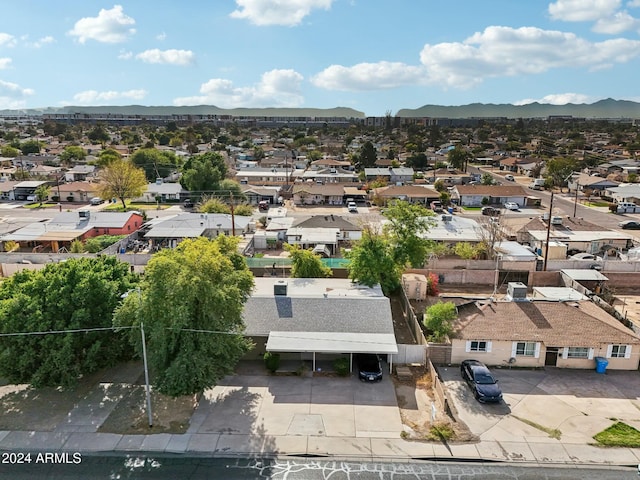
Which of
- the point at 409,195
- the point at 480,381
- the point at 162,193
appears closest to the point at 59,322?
the point at 480,381

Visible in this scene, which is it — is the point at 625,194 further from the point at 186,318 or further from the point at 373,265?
the point at 186,318

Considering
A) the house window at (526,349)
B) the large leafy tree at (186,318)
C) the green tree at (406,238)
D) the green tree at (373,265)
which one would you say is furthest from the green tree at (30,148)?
the house window at (526,349)

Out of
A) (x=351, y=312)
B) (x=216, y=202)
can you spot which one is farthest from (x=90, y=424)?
(x=216, y=202)

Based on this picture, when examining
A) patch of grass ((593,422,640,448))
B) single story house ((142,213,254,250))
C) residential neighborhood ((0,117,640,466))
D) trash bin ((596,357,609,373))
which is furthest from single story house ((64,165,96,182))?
patch of grass ((593,422,640,448))

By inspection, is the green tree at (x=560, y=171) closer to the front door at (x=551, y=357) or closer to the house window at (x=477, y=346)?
the front door at (x=551, y=357)

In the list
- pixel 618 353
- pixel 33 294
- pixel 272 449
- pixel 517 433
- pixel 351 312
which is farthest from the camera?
pixel 351 312

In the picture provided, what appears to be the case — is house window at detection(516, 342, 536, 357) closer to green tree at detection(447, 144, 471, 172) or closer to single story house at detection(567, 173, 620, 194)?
single story house at detection(567, 173, 620, 194)

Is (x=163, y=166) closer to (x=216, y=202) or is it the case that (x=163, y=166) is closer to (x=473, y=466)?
(x=216, y=202)
